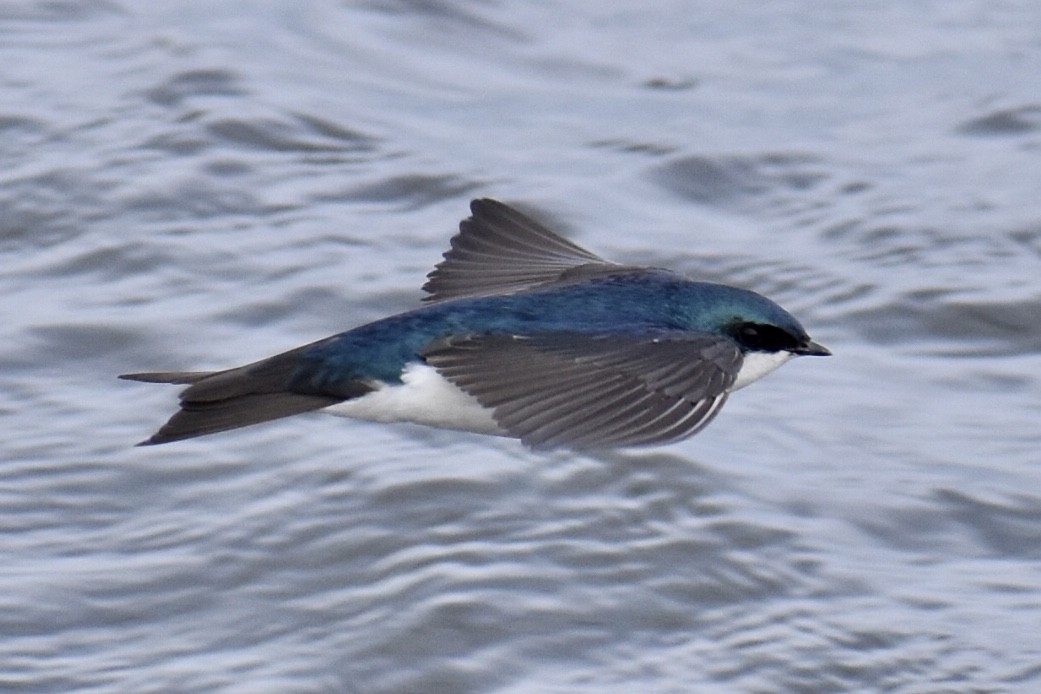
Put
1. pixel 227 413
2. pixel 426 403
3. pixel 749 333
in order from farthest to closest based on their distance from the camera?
pixel 749 333 < pixel 426 403 < pixel 227 413

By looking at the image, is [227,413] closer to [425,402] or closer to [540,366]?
[425,402]

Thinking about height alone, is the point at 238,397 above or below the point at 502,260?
below

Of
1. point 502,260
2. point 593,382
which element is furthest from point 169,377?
point 502,260

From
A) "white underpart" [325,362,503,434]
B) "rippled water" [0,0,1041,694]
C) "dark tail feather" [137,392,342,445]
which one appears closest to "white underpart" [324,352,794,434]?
"white underpart" [325,362,503,434]

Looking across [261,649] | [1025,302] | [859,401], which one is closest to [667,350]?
[261,649]

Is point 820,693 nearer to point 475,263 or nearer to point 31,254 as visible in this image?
point 475,263

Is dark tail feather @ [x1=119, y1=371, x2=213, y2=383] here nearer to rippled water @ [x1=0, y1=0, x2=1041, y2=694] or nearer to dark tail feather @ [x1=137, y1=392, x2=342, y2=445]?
dark tail feather @ [x1=137, y1=392, x2=342, y2=445]

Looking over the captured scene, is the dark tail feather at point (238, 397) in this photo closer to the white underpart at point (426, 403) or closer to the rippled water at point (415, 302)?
the white underpart at point (426, 403)
